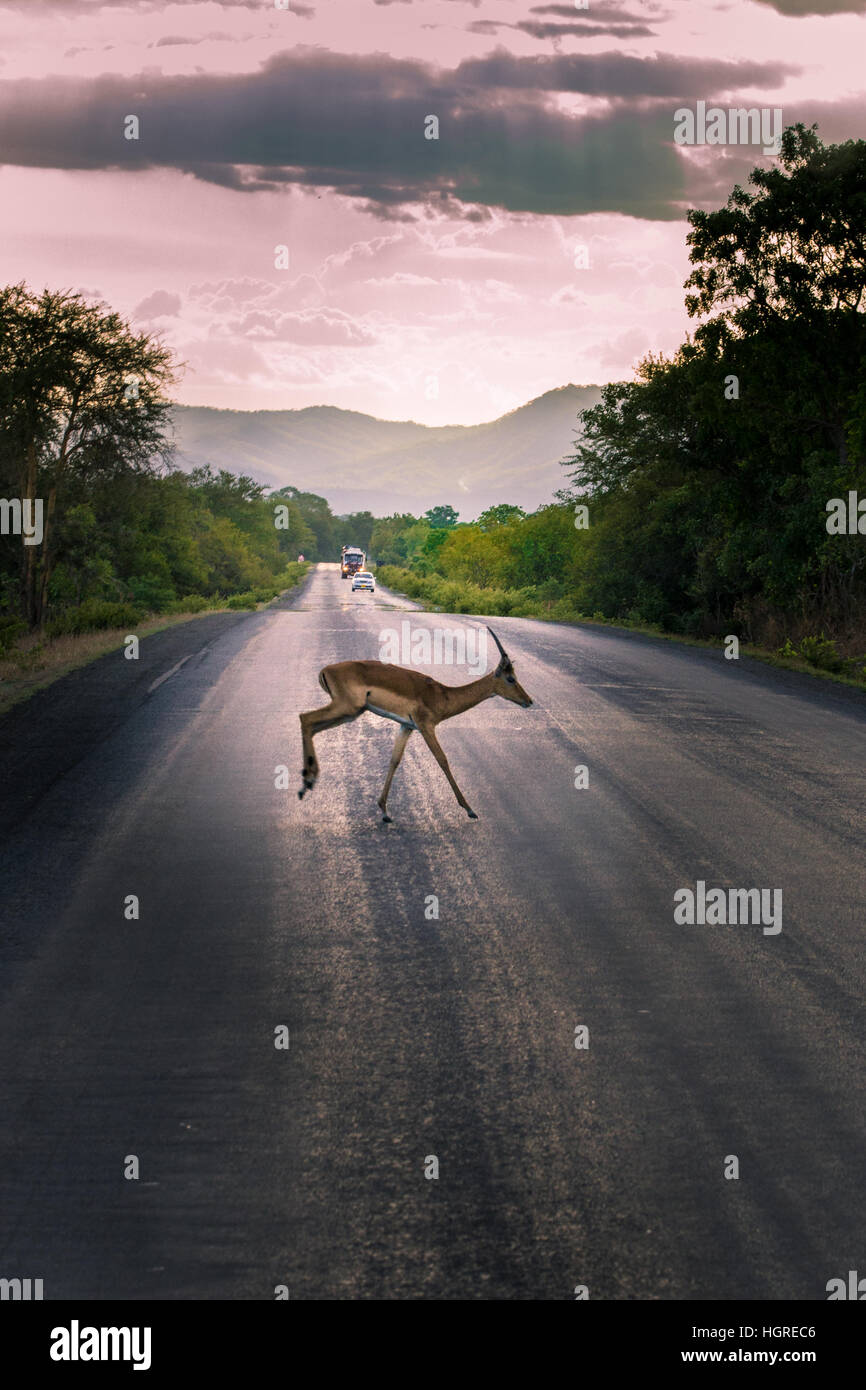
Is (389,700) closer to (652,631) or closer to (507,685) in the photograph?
(507,685)

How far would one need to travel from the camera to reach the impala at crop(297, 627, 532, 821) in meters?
9.72

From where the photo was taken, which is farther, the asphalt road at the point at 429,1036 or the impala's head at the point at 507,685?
the impala's head at the point at 507,685

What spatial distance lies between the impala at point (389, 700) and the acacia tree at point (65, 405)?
29.5 metres

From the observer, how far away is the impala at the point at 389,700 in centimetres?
972

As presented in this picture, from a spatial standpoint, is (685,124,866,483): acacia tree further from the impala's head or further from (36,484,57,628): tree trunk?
(36,484,57,628): tree trunk

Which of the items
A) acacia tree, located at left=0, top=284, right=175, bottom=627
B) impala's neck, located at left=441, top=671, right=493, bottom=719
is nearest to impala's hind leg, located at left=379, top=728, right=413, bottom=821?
impala's neck, located at left=441, top=671, right=493, bottom=719

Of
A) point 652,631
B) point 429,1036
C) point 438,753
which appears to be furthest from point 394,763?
point 652,631

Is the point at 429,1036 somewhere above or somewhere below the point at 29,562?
below

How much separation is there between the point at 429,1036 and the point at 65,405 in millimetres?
36274

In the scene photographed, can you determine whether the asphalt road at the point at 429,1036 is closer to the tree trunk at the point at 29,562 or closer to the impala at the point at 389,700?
the impala at the point at 389,700

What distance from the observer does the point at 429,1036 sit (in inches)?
228

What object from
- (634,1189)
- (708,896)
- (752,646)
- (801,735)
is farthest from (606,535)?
(634,1189)

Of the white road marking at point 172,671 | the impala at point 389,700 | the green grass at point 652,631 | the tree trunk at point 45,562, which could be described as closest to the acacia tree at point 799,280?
the green grass at point 652,631
